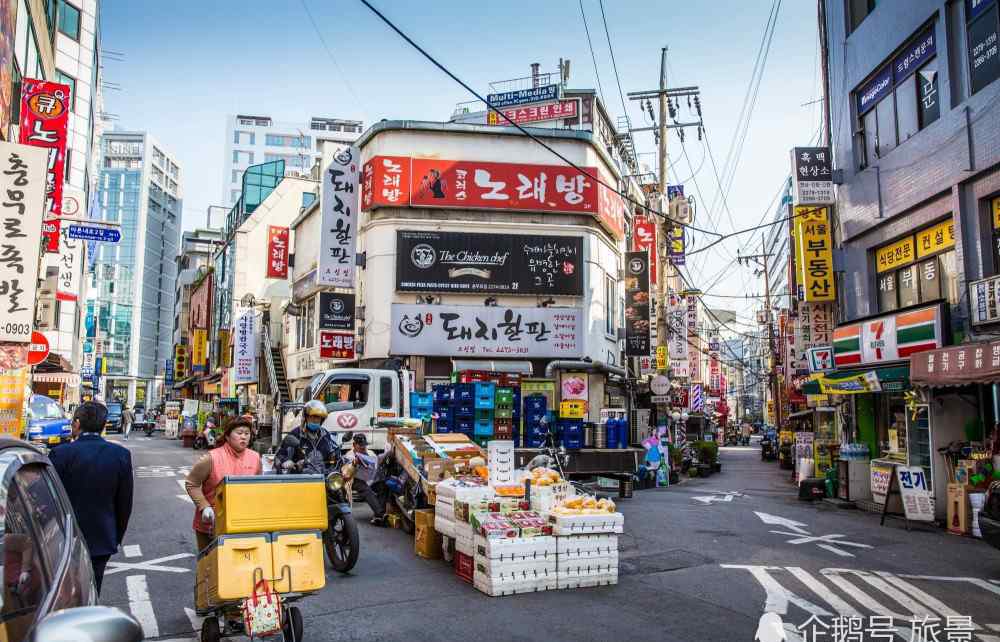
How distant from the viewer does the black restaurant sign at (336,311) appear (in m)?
24.7

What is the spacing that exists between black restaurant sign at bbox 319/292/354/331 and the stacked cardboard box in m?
17.3

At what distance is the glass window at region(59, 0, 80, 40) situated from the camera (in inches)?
1532

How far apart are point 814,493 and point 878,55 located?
10.5 m

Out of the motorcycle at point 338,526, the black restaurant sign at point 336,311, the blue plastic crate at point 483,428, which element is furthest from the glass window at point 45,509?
the black restaurant sign at point 336,311

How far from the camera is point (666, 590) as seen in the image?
8211 mm

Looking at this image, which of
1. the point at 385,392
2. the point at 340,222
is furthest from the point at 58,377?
the point at 385,392

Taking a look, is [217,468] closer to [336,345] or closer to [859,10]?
[336,345]

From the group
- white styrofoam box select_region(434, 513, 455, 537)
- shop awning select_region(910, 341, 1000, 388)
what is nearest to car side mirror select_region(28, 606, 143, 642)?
white styrofoam box select_region(434, 513, 455, 537)

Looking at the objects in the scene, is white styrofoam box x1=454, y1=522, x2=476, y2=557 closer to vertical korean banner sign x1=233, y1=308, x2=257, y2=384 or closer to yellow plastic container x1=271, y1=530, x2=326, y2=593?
yellow plastic container x1=271, y1=530, x2=326, y2=593

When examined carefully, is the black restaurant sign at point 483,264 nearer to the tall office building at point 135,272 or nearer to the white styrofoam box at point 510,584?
the white styrofoam box at point 510,584

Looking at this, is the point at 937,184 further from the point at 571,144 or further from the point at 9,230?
the point at 9,230

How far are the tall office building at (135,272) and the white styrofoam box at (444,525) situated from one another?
4381 inches

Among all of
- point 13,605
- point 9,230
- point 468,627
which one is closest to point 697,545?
point 468,627

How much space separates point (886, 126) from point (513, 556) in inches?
588
